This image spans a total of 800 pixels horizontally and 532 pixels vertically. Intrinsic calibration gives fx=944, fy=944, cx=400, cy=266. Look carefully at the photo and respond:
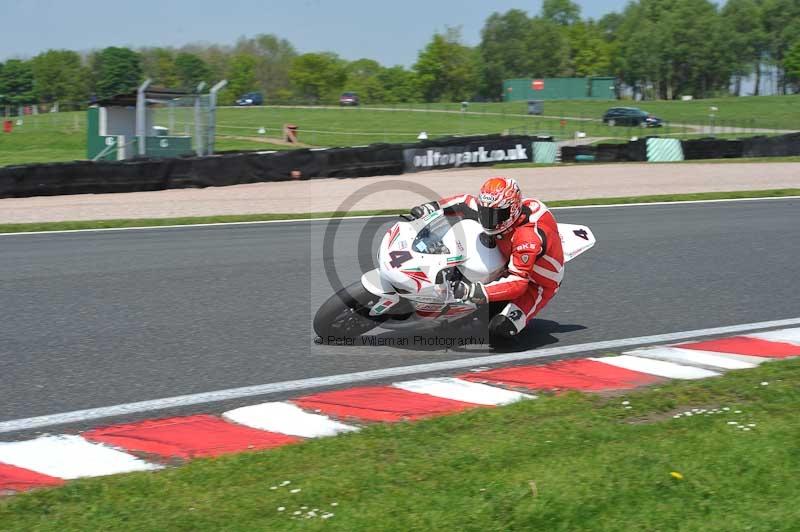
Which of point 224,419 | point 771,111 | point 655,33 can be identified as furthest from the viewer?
point 655,33

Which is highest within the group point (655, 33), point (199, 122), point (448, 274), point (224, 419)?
point (655, 33)

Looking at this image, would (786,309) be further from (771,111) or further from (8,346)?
(771,111)

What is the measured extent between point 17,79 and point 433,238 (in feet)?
458

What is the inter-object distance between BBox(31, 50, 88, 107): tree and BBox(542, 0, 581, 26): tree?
85.1 m

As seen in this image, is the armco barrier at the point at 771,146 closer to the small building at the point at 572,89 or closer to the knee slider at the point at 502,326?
the knee slider at the point at 502,326

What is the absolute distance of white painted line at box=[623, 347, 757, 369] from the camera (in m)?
6.89

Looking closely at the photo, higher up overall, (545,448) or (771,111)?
(771,111)

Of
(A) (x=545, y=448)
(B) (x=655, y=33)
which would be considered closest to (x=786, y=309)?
(A) (x=545, y=448)

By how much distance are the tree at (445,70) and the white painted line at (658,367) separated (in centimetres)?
12193

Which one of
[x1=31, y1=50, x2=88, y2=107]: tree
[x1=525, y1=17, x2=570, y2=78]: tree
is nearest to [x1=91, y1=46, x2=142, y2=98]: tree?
[x1=31, y1=50, x2=88, y2=107]: tree

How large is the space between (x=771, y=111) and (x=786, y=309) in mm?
70545

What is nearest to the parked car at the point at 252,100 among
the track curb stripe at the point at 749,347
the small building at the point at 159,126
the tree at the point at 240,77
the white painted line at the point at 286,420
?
the tree at the point at 240,77

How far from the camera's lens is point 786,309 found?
9156mm

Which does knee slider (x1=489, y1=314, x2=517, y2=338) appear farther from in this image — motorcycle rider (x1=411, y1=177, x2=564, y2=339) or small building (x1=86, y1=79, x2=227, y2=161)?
small building (x1=86, y1=79, x2=227, y2=161)
